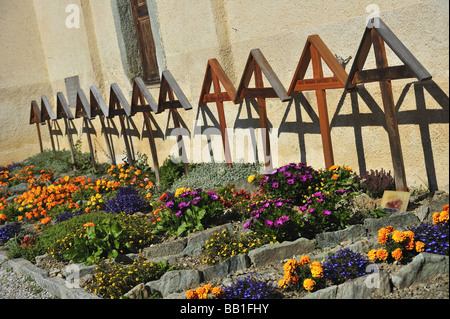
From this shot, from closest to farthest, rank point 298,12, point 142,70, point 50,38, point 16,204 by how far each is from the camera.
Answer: point 298,12
point 16,204
point 142,70
point 50,38

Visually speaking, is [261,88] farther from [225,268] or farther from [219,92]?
[225,268]

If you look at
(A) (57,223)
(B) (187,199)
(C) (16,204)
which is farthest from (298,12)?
(C) (16,204)

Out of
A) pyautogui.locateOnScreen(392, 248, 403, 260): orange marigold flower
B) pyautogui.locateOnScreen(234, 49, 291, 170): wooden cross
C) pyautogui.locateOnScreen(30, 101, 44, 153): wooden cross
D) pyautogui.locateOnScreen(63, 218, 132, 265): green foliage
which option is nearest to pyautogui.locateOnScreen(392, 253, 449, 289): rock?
pyautogui.locateOnScreen(392, 248, 403, 260): orange marigold flower

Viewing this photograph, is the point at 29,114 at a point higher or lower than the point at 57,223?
higher

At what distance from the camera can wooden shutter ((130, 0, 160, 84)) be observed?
9922mm

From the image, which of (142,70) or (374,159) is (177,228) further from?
(142,70)

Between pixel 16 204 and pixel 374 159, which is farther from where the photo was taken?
pixel 16 204

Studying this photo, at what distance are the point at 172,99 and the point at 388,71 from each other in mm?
4040

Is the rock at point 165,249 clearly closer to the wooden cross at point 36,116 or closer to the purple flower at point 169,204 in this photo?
the purple flower at point 169,204

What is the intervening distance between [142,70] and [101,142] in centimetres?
207

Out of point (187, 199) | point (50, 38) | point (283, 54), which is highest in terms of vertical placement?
point (50, 38)

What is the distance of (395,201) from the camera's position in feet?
17.5

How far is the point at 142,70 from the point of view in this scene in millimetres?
10422

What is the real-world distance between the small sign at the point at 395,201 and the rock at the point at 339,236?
0.50 metres
